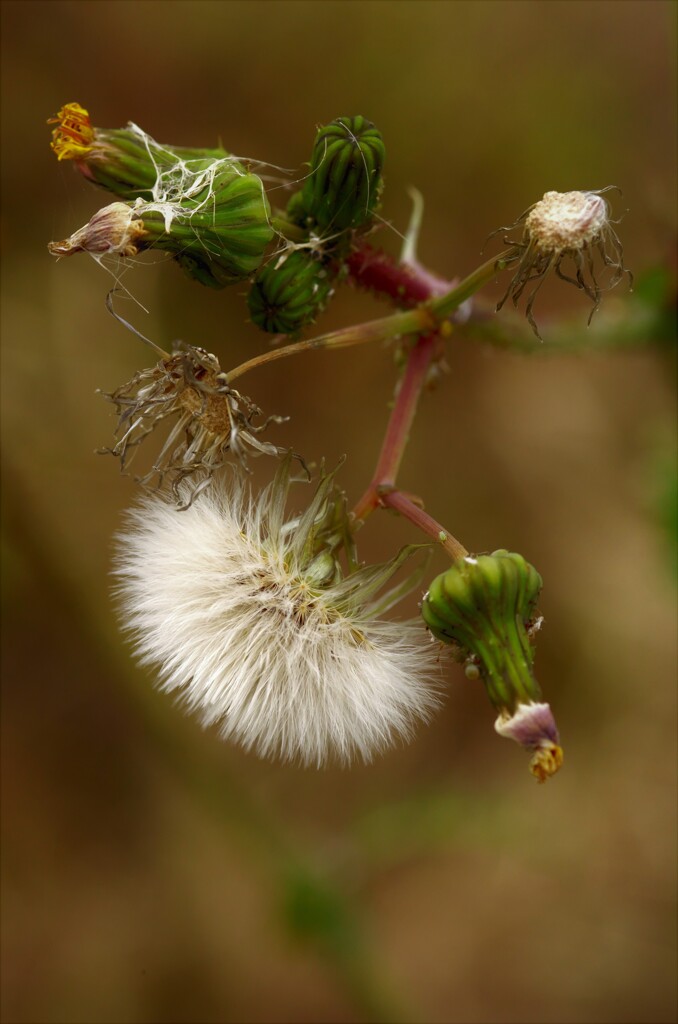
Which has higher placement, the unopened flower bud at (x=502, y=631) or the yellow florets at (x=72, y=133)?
the yellow florets at (x=72, y=133)

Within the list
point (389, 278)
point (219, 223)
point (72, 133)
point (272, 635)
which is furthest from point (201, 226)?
point (272, 635)

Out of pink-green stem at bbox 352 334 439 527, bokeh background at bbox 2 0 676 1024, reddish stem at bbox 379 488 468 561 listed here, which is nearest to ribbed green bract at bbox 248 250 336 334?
pink-green stem at bbox 352 334 439 527

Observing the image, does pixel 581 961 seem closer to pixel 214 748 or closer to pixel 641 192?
pixel 214 748

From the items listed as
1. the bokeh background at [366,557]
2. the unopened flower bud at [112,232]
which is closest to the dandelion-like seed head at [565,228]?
the unopened flower bud at [112,232]

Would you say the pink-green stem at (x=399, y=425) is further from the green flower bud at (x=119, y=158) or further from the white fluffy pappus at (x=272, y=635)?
the green flower bud at (x=119, y=158)

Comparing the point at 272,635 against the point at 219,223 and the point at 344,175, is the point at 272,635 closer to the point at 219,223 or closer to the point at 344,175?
the point at 219,223
